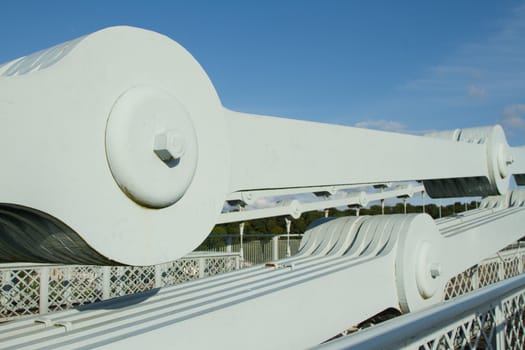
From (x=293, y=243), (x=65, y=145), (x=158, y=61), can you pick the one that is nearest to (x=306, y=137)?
(x=158, y=61)

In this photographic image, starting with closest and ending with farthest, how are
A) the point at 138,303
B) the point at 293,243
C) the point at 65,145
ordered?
the point at 65,145
the point at 138,303
the point at 293,243

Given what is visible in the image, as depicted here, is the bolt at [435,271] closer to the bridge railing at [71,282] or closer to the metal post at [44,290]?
the bridge railing at [71,282]

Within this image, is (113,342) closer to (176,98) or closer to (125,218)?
(125,218)

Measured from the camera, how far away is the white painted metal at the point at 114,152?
68.9 inches

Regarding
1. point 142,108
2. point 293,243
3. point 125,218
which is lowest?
point 293,243

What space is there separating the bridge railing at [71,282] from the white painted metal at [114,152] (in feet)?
23.2

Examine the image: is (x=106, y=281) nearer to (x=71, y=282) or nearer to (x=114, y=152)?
(x=71, y=282)

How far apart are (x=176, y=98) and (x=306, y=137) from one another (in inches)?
46.4

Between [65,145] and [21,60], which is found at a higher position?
[21,60]

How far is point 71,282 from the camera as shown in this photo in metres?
9.70

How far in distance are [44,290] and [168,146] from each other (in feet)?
26.1

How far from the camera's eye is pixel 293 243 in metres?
17.0

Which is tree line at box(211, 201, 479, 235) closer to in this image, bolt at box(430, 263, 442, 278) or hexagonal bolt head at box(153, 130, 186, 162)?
bolt at box(430, 263, 442, 278)

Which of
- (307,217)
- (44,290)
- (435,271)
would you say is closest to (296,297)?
(435,271)
